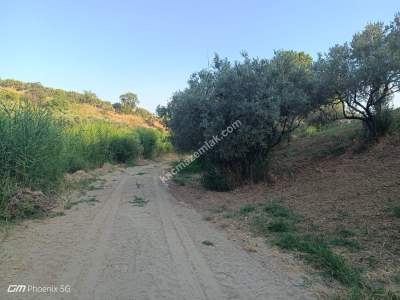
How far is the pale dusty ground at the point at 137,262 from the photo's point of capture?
4617 millimetres

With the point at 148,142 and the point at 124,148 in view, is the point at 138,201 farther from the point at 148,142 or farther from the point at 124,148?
the point at 148,142

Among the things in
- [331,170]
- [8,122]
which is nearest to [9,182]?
[8,122]

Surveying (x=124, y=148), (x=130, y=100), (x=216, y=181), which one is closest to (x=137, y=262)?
(x=216, y=181)

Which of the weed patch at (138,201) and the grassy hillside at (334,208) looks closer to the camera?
the grassy hillside at (334,208)

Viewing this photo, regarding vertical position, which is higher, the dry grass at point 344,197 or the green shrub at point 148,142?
the green shrub at point 148,142

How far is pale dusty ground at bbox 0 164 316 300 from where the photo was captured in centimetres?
462

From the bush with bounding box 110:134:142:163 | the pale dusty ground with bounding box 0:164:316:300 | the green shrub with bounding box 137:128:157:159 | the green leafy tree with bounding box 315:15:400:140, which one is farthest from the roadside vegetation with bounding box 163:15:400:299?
the green shrub with bounding box 137:128:157:159

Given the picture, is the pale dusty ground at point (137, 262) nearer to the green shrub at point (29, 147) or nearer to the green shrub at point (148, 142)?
the green shrub at point (29, 147)

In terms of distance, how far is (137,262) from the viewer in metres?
5.64

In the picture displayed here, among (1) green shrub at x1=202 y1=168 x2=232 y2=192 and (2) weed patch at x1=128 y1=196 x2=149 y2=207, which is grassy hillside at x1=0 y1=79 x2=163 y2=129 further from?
(2) weed patch at x1=128 y1=196 x2=149 y2=207

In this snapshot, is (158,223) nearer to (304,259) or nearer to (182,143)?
(304,259)

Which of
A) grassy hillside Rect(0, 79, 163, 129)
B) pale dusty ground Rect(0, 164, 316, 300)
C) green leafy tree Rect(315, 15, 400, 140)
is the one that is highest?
grassy hillside Rect(0, 79, 163, 129)

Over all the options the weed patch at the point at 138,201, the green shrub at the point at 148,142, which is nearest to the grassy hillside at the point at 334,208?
the weed patch at the point at 138,201

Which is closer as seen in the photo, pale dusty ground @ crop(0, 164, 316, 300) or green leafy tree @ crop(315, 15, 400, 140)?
pale dusty ground @ crop(0, 164, 316, 300)
